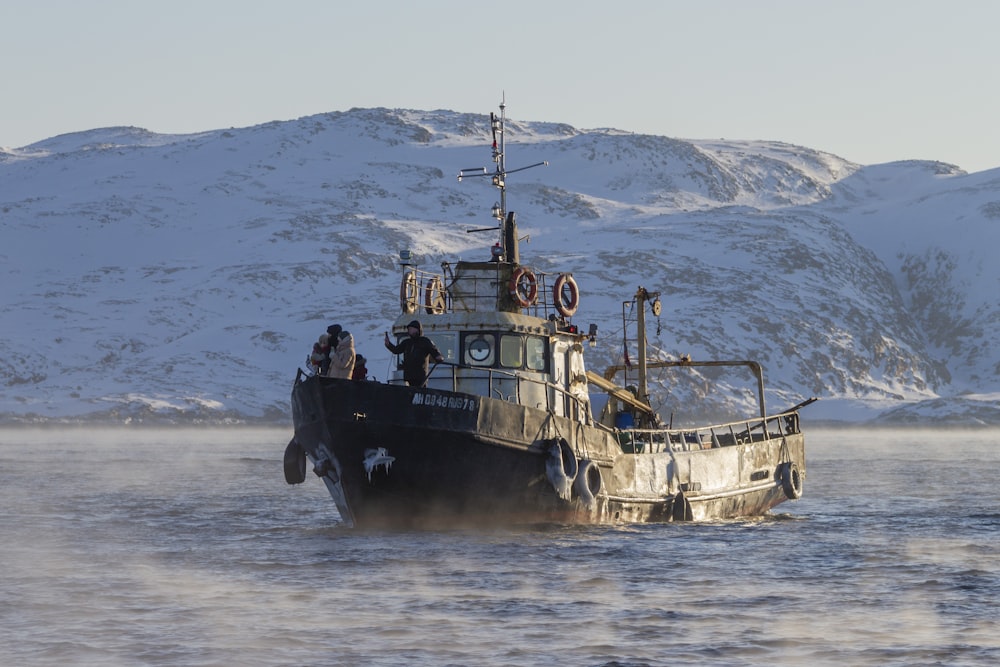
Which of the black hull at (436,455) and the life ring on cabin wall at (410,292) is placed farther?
the life ring on cabin wall at (410,292)

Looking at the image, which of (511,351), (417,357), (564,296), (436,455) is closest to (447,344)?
(511,351)

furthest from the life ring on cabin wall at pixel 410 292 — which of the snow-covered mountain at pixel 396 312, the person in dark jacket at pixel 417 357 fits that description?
the snow-covered mountain at pixel 396 312

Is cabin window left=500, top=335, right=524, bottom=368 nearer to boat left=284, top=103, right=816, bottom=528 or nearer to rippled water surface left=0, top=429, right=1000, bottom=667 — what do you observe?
boat left=284, top=103, right=816, bottom=528

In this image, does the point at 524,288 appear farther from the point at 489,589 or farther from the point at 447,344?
the point at 489,589

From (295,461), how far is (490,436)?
16.4 ft

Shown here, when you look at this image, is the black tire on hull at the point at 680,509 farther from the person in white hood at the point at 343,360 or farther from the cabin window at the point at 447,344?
the person in white hood at the point at 343,360

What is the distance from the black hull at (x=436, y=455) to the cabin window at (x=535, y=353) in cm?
191

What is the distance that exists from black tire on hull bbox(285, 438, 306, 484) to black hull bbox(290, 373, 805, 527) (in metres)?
0.56

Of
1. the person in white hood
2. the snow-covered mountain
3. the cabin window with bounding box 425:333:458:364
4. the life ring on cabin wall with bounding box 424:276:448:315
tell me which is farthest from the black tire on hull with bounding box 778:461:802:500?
the snow-covered mountain

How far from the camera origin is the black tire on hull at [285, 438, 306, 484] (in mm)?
33656

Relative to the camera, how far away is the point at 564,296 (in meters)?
35.3

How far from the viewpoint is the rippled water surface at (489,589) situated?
18.8 m

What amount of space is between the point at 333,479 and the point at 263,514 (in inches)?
306

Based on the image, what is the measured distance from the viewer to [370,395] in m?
30.8
